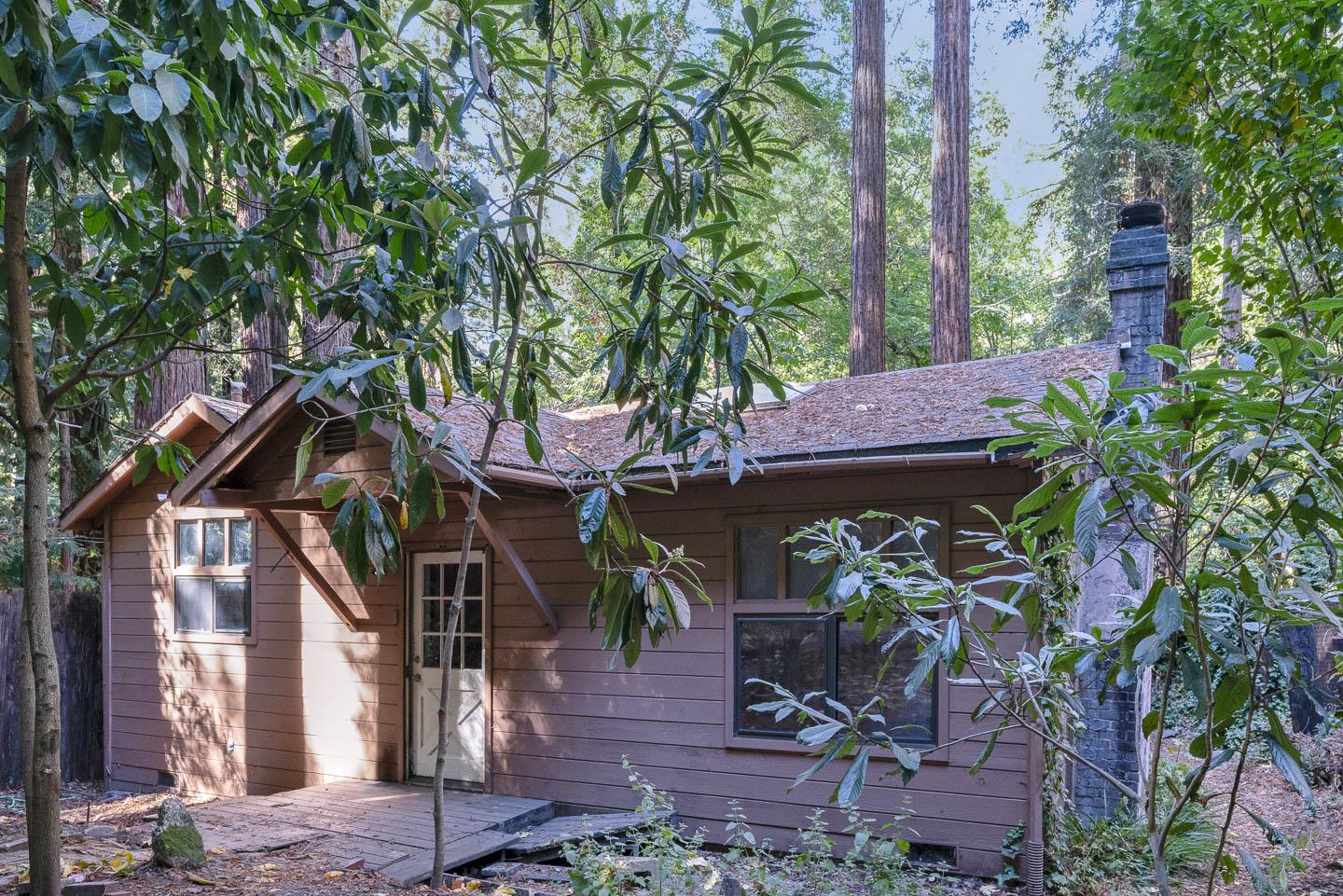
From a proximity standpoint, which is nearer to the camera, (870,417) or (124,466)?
(870,417)

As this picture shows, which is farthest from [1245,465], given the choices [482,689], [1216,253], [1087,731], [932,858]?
[482,689]

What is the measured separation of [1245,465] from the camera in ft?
6.65

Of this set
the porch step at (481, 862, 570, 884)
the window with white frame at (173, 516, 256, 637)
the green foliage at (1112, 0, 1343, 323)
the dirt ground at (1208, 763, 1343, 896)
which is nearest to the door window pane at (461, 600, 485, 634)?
the porch step at (481, 862, 570, 884)

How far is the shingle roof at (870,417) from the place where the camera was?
621 cm

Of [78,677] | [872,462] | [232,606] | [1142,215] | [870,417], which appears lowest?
[78,677]

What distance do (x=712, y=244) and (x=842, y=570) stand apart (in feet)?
5.19

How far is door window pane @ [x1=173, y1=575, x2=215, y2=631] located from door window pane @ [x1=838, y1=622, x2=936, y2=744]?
685cm

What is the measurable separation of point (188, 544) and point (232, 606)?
0.96 meters

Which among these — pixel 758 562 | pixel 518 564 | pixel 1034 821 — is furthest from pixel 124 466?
pixel 1034 821

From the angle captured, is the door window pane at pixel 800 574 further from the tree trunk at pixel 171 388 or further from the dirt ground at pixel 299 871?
the tree trunk at pixel 171 388

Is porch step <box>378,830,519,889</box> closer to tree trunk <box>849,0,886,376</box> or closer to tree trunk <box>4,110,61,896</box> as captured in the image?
tree trunk <box>4,110,61,896</box>

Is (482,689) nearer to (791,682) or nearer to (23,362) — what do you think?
(791,682)

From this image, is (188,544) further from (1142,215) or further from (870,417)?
(1142,215)

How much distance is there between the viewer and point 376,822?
6699 millimetres
